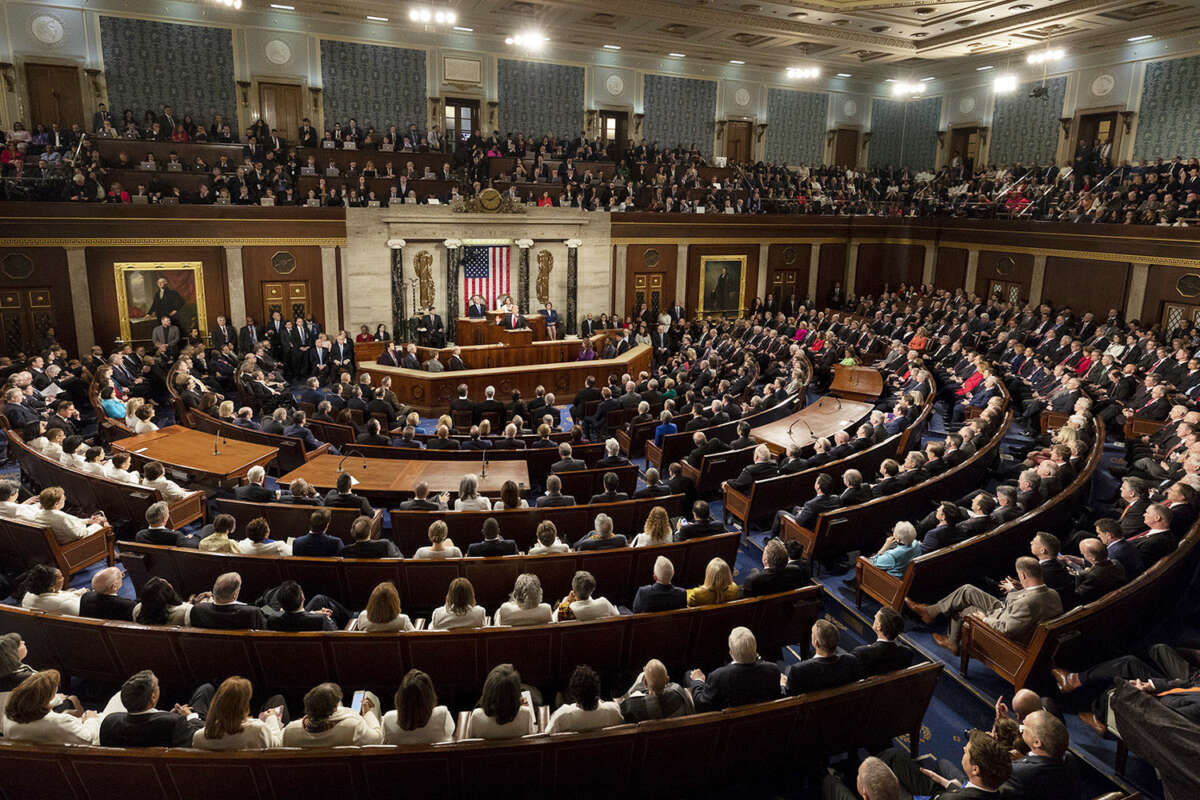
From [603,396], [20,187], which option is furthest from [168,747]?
[20,187]

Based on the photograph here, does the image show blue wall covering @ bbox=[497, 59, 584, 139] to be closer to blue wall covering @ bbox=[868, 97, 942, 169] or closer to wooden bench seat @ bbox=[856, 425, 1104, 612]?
blue wall covering @ bbox=[868, 97, 942, 169]

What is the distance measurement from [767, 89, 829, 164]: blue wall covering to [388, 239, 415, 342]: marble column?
49.7 feet

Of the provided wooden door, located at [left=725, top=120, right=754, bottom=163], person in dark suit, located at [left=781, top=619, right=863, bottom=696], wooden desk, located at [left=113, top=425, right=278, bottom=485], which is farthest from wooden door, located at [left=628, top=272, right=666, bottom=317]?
person in dark suit, located at [left=781, top=619, right=863, bottom=696]

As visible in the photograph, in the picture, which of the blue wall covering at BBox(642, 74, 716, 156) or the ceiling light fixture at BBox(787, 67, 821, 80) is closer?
the ceiling light fixture at BBox(787, 67, 821, 80)

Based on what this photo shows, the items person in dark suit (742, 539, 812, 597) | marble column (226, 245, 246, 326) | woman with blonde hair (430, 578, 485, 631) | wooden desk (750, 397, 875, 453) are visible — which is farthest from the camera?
marble column (226, 245, 246, 326)

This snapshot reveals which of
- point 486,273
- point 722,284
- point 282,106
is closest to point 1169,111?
point 722,284

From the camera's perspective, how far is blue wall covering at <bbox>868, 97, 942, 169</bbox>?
26.8 meters

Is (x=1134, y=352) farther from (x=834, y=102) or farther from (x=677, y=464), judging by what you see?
(x=834, y=102)

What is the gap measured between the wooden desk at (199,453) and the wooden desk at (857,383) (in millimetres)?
10751

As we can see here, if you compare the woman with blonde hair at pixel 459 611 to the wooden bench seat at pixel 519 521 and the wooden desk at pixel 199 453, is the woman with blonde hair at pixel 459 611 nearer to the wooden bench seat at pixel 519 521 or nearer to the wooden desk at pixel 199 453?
the wooden bench seat at pixel 519 521

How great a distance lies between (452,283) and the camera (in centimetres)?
1816

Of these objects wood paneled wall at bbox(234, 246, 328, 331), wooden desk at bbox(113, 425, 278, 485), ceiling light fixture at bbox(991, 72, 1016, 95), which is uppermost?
ceiling light fixture at bbox(991, 72, 1016, 95)

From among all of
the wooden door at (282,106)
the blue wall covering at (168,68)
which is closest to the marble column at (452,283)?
the wooden door at (282,106)

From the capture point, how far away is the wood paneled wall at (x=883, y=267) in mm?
23656
